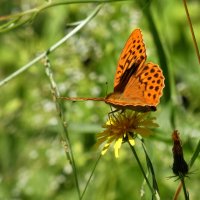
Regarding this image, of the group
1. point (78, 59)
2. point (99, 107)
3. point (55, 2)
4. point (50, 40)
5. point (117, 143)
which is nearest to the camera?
point (117, 143)

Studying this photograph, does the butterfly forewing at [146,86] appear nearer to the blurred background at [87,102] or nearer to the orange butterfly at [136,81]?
the orange butterfly at [136,81]

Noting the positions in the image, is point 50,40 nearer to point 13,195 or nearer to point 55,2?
point 13,195

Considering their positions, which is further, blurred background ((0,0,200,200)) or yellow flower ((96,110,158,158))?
blurred background ((0,0,200,200))

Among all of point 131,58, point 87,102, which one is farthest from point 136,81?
point 87,102

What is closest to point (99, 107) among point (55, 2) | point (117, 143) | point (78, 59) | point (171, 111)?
point (78, 59)

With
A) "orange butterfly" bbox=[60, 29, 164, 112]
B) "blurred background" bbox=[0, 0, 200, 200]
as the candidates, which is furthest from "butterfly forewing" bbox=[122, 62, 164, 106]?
"blurred background" bbox=[0, 0, 200, 200]

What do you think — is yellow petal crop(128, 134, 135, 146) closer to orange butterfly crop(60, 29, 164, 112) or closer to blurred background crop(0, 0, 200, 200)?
orange butterfly crop(60, 29, 164, 112)

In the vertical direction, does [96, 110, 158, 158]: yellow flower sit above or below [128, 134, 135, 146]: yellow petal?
above
